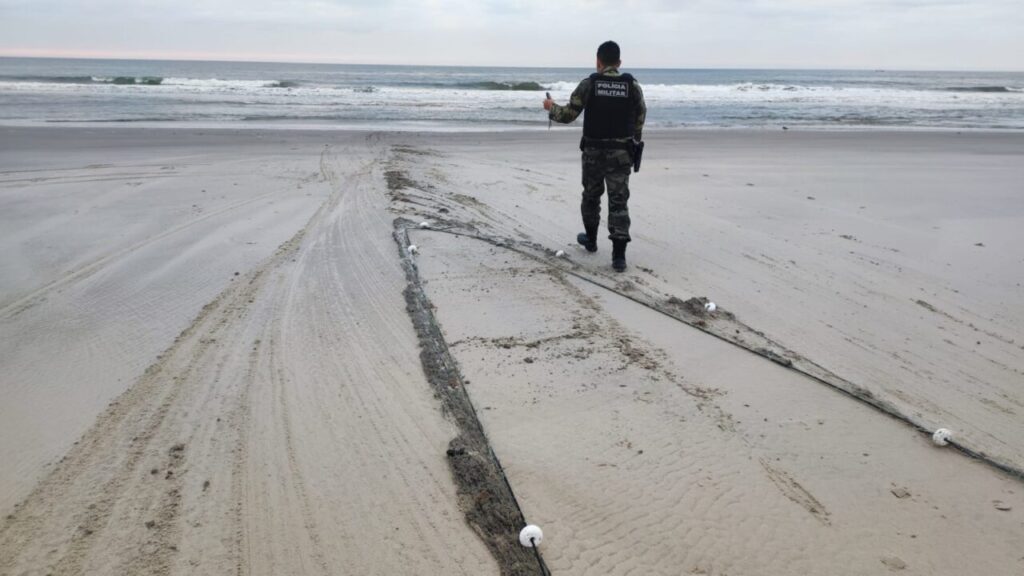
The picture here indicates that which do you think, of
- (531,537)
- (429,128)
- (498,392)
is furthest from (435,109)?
(531,537)

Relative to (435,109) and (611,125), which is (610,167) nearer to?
(611,125)

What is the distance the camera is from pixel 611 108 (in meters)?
5.51

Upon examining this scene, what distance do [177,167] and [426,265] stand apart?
7.06 m

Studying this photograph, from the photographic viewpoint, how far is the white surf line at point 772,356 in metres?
2.93

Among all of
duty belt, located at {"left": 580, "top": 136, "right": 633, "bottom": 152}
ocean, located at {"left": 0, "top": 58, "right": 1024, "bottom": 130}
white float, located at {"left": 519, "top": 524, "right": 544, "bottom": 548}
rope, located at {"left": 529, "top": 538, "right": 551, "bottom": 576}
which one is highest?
ocean, located at {"left": 0, "top": 58, "right": 1024, "bottom": 130}

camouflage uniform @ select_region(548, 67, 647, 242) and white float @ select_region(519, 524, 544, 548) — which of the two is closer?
white float @ select_region(519, 524, 544, 548)

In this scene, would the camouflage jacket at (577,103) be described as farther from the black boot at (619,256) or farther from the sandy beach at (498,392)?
the sandy beach at (498,392)

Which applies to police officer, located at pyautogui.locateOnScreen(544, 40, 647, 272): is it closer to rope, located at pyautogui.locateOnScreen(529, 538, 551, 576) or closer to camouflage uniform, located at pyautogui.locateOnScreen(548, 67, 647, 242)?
camouflage uniform, located at pyautogui.locateOnScreen(548, 67, 647, 242)

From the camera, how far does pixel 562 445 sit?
9.72ft

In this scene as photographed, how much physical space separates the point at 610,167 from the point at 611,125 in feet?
1.21

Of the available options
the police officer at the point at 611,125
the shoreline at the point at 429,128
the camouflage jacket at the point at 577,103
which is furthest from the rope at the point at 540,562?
the shoreline at the point at 429,128

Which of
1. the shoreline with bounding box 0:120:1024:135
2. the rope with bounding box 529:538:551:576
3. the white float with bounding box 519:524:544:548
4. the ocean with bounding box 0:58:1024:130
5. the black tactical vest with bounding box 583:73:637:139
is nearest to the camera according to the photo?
the rope with bounding box 529:538:551:576

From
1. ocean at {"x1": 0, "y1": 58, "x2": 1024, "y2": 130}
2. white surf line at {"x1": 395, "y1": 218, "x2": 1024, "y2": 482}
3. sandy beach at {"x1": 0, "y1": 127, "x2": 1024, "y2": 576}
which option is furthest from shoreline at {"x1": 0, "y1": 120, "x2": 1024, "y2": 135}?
white surf line at {"x1": 395, "y1": 218, "x2": 1024, "y2": 482}

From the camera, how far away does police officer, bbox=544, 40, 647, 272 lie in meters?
A: 5.45
